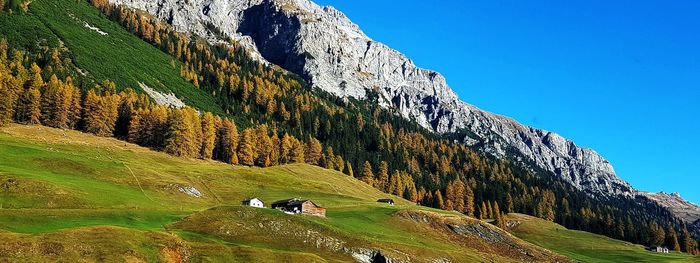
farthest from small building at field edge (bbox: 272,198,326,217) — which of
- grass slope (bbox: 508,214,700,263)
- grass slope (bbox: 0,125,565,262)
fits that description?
grass slope (bbox: 508,214,700,263)

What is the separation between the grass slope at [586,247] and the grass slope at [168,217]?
28.6 meters

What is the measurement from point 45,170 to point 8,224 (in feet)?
133

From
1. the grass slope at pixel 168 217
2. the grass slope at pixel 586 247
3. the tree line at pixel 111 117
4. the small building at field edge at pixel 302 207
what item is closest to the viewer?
the grass slope at pixel 168 217

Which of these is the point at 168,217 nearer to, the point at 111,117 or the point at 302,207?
the point at 302,207

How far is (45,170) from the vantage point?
332ft

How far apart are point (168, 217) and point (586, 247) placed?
12033 centimetres

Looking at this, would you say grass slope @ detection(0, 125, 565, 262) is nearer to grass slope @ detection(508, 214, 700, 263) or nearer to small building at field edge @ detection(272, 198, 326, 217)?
small building at field edge @ detection(272, 198, 326, 217)

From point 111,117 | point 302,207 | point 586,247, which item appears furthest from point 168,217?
point 586,247

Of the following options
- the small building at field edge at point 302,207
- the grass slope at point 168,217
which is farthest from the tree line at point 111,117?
the small building at field edge at point 302,207

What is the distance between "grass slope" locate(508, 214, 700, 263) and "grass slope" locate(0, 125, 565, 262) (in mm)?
28639

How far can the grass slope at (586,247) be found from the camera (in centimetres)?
14516

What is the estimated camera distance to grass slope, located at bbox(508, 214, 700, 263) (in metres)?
145

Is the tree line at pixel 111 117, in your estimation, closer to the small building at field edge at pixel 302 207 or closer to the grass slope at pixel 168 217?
the grass slope at pixel 168 217

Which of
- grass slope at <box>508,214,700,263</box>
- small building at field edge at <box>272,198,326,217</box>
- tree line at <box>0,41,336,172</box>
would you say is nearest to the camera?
small building at field edge at <box>272,198,326,217</box>
